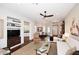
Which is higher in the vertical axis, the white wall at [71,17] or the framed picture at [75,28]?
the white wall at [71,17]

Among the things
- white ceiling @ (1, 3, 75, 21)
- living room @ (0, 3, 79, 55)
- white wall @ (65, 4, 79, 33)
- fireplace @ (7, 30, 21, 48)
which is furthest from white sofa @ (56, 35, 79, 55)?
fireplace @ (7, 30, 21, 48)

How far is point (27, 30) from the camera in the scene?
6.17 ft

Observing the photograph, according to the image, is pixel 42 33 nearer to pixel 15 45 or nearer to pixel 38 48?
pixel 38 48

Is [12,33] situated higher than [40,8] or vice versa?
[40,8]

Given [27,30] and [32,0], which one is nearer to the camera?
[32,0]

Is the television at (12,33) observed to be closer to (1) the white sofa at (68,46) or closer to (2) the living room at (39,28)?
(2) the living room at (39,28)

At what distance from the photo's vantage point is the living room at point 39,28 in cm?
171

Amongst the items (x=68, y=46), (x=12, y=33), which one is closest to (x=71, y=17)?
(x=68, y=46)

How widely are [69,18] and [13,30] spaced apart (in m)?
1.01

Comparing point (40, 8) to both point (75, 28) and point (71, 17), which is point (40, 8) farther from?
point (75, 28)

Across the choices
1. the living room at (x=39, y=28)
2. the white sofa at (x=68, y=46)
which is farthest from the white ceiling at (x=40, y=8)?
the white sofa at (x=68, y=46)

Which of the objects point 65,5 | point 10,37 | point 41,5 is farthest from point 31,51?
point 65,5

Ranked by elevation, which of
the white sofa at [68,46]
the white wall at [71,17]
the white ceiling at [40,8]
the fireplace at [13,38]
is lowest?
the white sofa at [68,46]

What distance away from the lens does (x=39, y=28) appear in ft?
6.08
